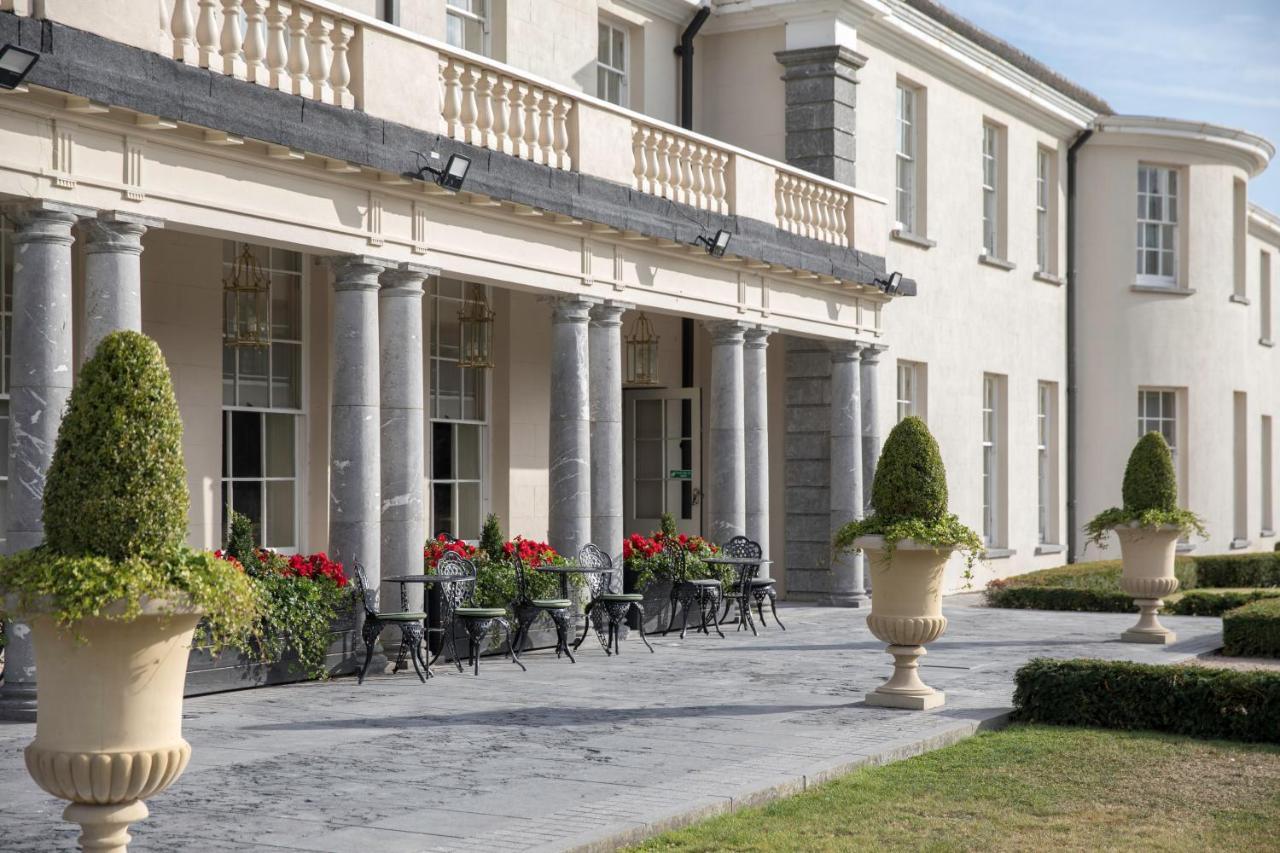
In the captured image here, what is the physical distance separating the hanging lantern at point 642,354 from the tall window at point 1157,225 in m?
11.7

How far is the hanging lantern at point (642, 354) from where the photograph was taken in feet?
64.6

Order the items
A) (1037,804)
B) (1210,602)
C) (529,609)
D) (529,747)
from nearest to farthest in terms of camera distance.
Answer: (1037,804), (529,747), (529,609), (1210,602)

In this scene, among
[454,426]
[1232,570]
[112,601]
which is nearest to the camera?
[112,601]

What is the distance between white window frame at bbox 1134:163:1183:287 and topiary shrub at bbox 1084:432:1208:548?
41.0 feet

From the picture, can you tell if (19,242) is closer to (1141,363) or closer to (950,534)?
(950,534)

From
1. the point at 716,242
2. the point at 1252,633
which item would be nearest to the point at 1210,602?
the point at 1252,633

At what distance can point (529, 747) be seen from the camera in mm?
9125

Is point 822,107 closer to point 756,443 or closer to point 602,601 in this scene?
point 756,443

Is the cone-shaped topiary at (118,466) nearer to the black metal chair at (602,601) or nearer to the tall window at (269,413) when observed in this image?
the tall window at (269,413)

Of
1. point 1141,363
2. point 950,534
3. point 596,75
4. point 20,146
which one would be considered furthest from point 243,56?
point 1141,363

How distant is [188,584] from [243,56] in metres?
6.65

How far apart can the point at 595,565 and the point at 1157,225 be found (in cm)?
1744

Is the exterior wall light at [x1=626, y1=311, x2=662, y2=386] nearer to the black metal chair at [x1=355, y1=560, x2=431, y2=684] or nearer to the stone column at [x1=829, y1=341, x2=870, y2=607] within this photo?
the stone column at [x1=829, y1=341, x2=870, y2=607]

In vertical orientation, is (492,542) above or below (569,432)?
below
